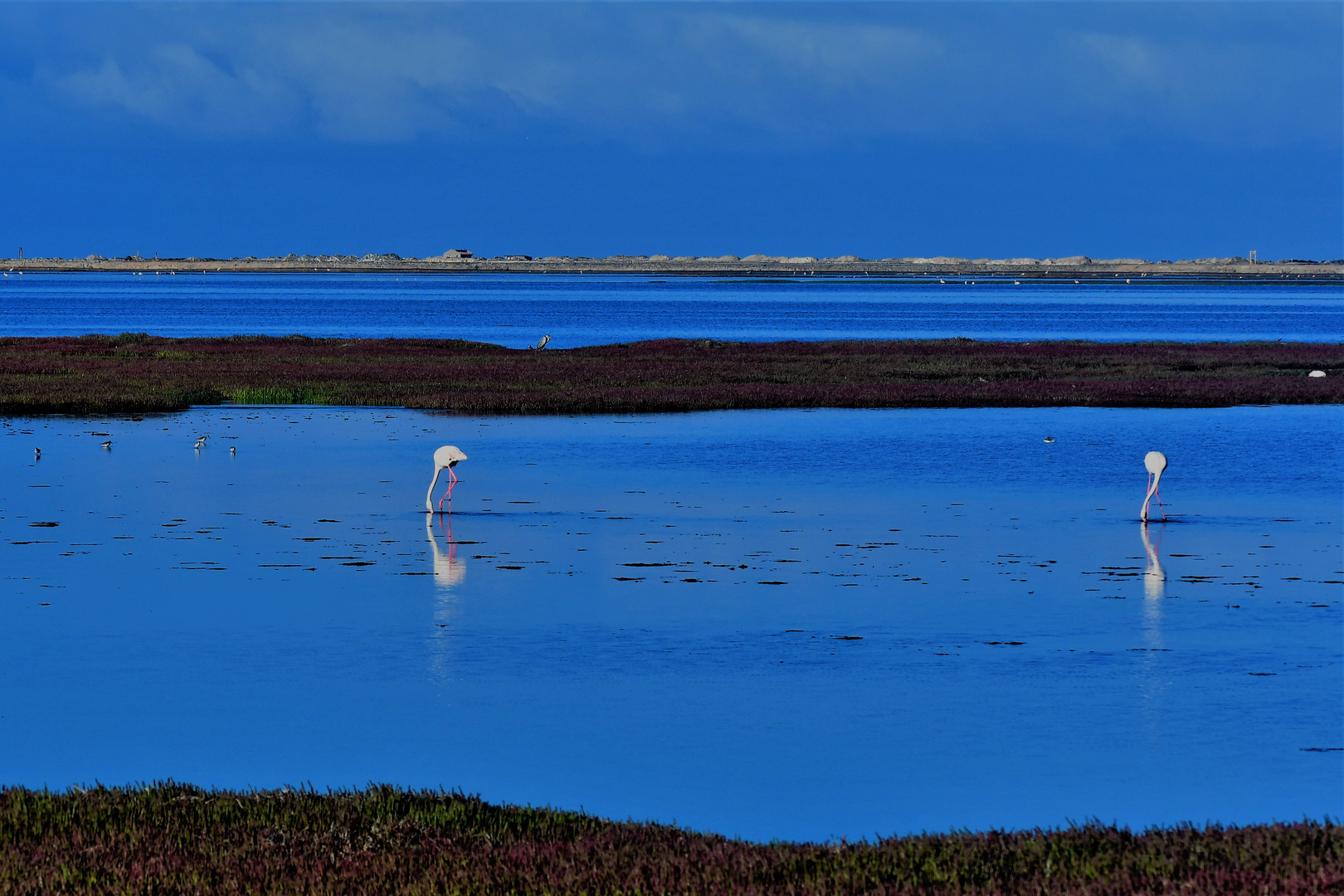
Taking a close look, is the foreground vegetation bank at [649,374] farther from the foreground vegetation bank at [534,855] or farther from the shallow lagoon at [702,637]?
the foreground vegetation bank at [534,855]

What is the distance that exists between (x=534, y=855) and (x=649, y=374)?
39.1 meters

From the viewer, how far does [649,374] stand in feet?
153

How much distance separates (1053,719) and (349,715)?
5014 mm

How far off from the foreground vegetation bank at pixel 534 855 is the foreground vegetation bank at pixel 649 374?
98.0 ft

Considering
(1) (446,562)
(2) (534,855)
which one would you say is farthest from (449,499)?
(2) (534,855)

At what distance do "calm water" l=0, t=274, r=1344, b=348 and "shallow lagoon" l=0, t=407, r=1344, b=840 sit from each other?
50.1 m

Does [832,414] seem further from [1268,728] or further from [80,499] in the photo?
[1268,728]

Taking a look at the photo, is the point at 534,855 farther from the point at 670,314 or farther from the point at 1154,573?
the point at 670,314

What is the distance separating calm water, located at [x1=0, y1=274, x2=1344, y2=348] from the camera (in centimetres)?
8500

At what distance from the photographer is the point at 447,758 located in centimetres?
1017

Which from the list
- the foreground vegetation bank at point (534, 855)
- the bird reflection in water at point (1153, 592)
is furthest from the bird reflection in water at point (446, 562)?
the foreground vegetation bank at point (534, 855)

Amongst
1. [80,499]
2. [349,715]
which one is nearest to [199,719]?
[349,715]

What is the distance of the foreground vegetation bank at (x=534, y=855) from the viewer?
23.2ft

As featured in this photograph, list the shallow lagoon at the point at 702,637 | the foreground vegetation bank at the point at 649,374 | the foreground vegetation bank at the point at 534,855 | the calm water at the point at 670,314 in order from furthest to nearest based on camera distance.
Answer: the calm water at the point at 670,314 < the foreground vegetation bank at the point at 649,374 < the shallow lagoon at the point at 702,637 < the foreground vegetation bank at the point at 534,855
